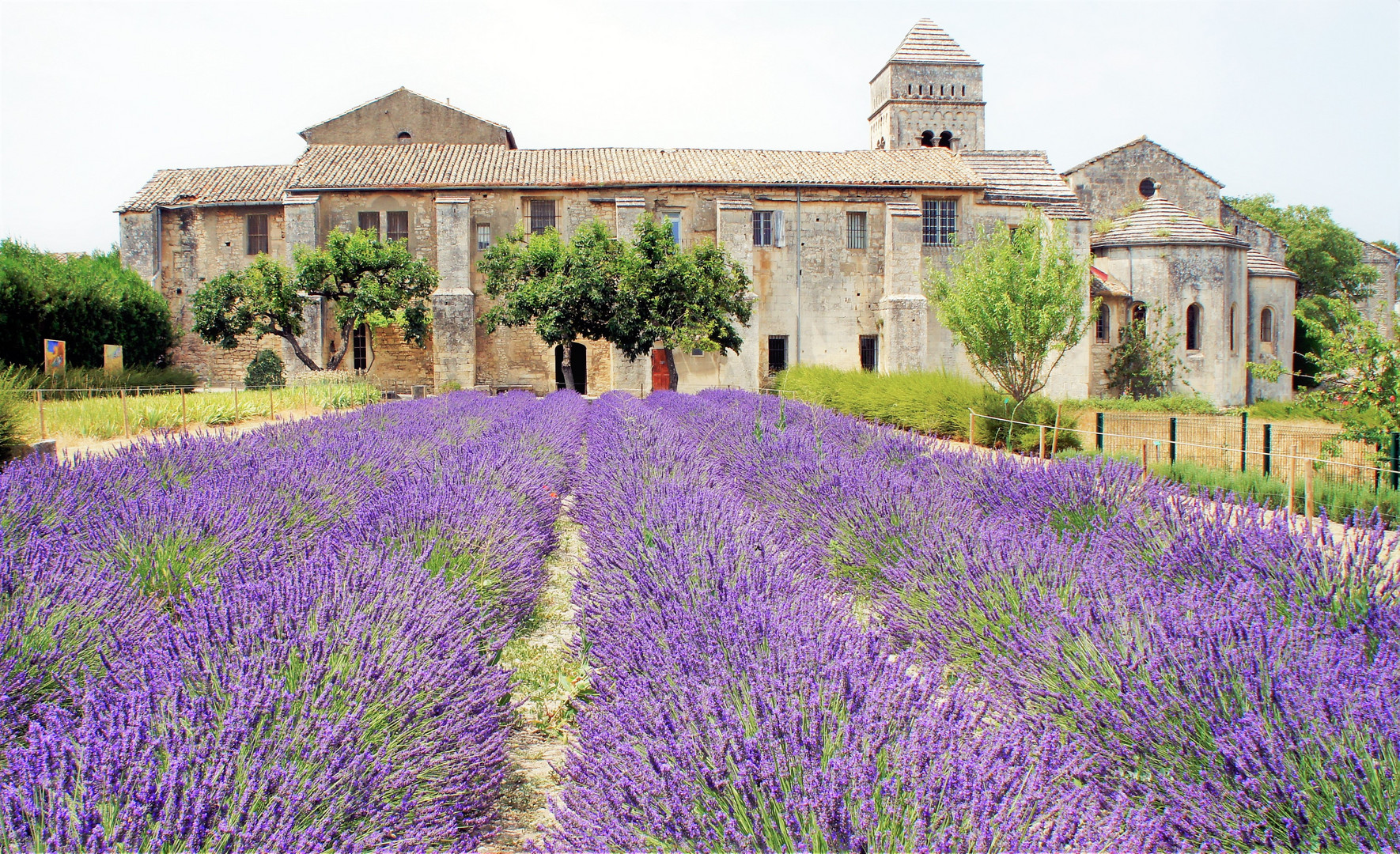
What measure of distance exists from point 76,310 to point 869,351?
20900 mm

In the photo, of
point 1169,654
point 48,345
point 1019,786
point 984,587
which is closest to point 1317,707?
point 1169,654

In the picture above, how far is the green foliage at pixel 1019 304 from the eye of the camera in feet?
43.6

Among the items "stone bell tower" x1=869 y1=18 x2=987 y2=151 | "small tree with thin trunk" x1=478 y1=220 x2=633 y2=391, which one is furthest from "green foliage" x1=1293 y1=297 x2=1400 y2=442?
"stone bell tower" x1=869 y1=18 x2=987 y2=151

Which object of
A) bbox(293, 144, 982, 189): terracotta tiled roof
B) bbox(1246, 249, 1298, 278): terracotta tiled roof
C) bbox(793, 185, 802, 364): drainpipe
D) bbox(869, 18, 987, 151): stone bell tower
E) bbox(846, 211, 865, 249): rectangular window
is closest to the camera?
bbox(293, 144, 982, 189): terracotta tiled roof

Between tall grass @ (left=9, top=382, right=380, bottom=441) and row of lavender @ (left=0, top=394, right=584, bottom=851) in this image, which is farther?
tall grass @ (left=9, top=382, right=380, bottom=441)

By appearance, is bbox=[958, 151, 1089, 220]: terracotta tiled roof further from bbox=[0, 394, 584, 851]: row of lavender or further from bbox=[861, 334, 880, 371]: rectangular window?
bbox=[0, 394, 584, 851]: row of lavender

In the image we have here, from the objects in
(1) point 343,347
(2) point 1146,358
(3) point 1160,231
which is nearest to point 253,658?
(1) point 343,347

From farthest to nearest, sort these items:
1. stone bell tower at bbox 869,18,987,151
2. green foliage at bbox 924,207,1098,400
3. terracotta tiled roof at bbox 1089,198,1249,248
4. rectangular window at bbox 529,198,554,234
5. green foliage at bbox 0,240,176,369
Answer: stone bell tower at bbox 869,18,987,151, rectangular window at bbox 529,198,554,234, terracotta tiled roof at bbox 1089,198,1249,248, green foliage at bbox 0,240,176,369, green foliage at bbox 924,207,1098,400

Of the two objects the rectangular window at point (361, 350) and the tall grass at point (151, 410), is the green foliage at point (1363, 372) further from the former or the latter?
the rectangular window at point (361, 350)

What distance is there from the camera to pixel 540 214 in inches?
960

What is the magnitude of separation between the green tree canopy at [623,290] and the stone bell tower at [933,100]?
16802mm

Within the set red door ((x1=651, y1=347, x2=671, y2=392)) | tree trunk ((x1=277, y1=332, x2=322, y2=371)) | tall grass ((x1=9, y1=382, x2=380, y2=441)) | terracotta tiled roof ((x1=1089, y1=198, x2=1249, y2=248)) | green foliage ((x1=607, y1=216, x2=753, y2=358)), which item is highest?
terracotta tiled roof ((x1=1089, y1=198, x2=1249, y2=248))

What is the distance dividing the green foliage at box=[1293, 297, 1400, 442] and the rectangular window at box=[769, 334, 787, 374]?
53.5 feet

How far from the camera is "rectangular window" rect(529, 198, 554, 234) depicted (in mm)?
24312
